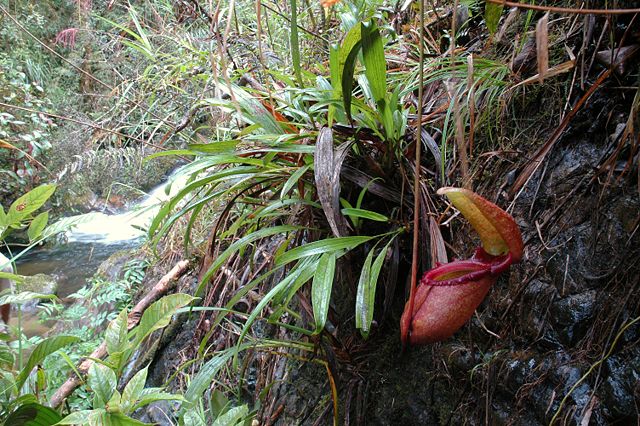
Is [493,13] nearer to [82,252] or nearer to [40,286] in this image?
[40,286]

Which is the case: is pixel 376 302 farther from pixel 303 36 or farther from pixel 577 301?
pixel 303 36

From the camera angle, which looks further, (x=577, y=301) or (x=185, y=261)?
(x=185, y=261)

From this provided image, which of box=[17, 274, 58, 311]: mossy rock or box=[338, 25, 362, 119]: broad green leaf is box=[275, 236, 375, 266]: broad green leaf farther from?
box=[17, 274, 58, 311]: mossy rock

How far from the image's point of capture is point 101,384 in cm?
86

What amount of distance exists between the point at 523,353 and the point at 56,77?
9.14 metres

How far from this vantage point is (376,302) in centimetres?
117

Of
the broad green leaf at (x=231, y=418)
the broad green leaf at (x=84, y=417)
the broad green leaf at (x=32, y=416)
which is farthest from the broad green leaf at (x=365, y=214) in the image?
the broad green leaf at (x=32, y=416)

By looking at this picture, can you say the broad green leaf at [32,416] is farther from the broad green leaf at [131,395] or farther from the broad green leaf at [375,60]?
the broad green leaf at [375,60]

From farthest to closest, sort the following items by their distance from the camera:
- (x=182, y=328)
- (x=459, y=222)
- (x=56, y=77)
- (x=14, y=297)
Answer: (x=56, y=77) → (x=182, y=328) → (x=459, y=222) → (x=14, y=297)

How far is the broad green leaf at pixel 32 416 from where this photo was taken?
874mm

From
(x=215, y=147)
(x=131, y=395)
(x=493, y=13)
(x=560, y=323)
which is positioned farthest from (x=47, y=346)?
(x=493, y=13)

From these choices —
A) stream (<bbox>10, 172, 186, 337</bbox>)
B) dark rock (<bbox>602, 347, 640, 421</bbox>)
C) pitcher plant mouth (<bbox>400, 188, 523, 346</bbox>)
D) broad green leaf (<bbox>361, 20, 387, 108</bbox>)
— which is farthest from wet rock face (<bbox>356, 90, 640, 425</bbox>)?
stream (<bbox>10, 172, 186, 337</bbox>)

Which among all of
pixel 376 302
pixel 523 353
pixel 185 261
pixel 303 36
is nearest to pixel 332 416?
pixel 376 302

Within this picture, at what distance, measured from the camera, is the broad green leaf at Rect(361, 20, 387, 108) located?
94 cm
